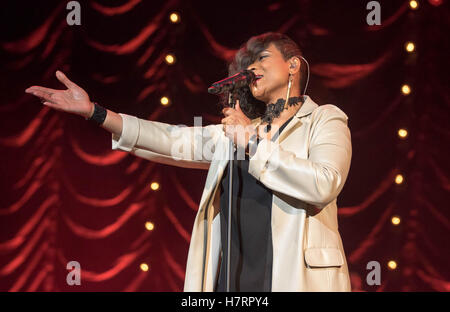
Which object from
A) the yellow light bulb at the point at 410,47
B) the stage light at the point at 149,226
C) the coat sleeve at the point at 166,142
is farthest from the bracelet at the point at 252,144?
the yellow light bulb at the point at 410,47

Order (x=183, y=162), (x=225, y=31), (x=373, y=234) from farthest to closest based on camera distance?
1. (x=225, y=31)
2. (x=373, y=234)
3. (x=183, y=162)

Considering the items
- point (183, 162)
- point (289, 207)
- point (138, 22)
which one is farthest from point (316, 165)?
point (138, 22)

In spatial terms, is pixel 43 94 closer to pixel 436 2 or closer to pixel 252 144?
pixel 252 144

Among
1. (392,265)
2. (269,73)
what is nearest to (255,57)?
(269,73)

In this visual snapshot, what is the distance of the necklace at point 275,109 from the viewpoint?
1.96 metres

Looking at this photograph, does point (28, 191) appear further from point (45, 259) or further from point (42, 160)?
point (45, 259)

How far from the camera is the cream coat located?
1602 mm

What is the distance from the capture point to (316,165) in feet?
5.32

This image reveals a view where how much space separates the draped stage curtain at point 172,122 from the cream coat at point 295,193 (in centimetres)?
129

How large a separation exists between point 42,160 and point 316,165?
2.09 m

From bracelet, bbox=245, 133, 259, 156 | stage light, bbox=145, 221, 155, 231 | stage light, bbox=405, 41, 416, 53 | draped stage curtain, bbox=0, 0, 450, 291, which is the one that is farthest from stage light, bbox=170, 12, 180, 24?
bracelet, bbox=245, 133, 259, 156

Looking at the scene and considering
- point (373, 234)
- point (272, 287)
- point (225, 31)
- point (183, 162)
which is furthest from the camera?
point (225, 31)

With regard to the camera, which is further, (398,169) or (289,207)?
(398,169)

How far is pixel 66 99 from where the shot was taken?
1.79m
